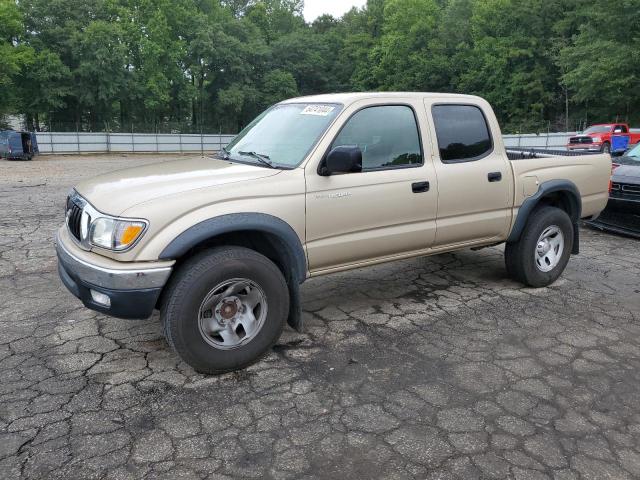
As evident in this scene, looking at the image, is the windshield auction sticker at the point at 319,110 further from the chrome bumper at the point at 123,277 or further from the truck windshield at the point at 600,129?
the truck windshield at the point at 600,129

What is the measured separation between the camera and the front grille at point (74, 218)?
365 centimetres

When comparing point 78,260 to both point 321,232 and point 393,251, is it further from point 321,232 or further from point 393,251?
point 393,251

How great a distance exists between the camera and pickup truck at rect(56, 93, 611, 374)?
3.30 meters

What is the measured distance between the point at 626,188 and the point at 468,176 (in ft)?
14.3

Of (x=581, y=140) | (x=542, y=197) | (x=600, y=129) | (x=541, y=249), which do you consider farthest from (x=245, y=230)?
(x=600, y=129)

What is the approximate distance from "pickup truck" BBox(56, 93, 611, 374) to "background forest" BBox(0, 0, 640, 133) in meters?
31.9

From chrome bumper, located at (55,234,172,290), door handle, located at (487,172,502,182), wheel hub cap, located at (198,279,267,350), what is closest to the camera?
chrome bumper, located at (55,234,172,290)

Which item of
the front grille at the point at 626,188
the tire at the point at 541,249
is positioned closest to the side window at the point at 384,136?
the tire at the point at 541,249

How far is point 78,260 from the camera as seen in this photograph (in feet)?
11.1

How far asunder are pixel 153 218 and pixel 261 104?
5117 centimetres

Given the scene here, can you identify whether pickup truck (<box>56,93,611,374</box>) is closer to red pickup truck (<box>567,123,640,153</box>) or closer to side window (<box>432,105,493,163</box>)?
side window (<box>432,105,493,163</box>)

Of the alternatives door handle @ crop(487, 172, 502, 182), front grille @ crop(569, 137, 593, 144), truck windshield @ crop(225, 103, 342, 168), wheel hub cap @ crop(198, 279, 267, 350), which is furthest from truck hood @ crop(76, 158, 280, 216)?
front grille @ crop(569, 137, 593, 144)

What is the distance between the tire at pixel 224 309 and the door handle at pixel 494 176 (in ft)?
7.39

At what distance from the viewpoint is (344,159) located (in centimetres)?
369
